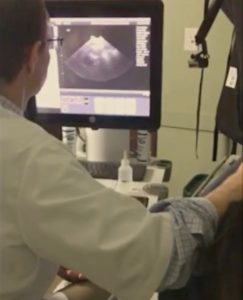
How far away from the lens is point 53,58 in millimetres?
1953

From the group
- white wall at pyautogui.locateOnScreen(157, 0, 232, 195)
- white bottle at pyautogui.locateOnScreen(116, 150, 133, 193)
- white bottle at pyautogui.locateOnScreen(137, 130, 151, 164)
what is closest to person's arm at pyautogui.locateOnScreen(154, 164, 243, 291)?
white bottle at pyautogui.locateOnScreen(116, 150, 133, 193)

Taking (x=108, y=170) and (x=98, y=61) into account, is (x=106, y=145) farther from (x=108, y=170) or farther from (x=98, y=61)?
(x=98, y=61)

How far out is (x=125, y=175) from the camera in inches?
77.0

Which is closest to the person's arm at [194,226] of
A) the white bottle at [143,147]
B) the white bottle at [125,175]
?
the white bottle at [125,175]

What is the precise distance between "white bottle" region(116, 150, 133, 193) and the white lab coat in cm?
85

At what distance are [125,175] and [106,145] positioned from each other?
0.19 meters

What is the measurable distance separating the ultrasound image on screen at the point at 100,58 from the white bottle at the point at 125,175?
0.83ft

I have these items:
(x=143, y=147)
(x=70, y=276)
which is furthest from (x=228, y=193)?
(x=143, y=147)

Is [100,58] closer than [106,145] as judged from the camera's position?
Yes

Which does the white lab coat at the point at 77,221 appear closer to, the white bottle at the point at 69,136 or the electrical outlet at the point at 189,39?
the white bottle at the point at 69,136

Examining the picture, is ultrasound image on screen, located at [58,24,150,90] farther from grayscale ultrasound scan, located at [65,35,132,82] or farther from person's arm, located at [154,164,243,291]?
person's arm, located at [154,164,243,291]

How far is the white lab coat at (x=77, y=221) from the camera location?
1021 millimetres

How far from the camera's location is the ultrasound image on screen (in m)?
1.88

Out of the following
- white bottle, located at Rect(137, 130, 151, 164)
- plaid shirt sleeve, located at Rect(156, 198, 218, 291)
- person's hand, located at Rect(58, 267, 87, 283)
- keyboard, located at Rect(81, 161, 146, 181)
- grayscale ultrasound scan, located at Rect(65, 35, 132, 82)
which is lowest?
person's hand, located at Rect(58, 267, 87, 283)
